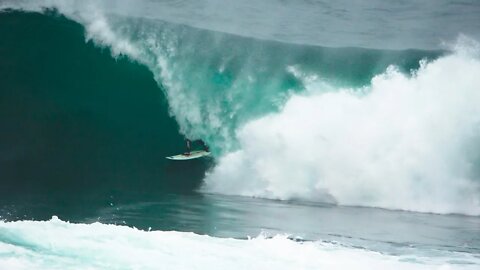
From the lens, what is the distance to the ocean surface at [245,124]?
106 inches

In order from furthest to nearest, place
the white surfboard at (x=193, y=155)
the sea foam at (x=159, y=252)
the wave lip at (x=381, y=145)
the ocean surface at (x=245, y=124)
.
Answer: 1. the white surfboard at (x=193, y=155)
2. the wave lip at (x=381, y=145)
3. the ocean surface at (x=245, y=124)
4. the sea foam at (x=159, y=252)

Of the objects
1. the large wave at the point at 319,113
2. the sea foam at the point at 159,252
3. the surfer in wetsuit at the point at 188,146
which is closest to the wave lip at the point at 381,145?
the large wave at the point at 319,113

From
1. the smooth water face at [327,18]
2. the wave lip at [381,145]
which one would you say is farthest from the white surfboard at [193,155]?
the smooth water face at [327,18]

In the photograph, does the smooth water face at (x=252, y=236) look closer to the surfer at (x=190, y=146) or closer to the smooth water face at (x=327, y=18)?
the surfer at (x=190, y=146)

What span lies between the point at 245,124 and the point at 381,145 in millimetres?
838

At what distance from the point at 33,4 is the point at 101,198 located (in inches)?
52.9

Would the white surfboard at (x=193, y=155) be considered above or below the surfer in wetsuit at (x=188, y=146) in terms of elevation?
below

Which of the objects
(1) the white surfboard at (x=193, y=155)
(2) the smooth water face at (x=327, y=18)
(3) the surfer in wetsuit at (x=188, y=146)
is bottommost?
(1) the white surfboard at (x=193, y=155)

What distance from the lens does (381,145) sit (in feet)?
9.36

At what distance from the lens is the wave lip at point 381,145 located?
2.81 m

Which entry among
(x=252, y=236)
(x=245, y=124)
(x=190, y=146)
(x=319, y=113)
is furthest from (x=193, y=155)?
(x=319, y=113)

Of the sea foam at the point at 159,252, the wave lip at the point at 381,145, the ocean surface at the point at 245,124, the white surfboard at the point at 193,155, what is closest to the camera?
the sea foam at the point at 159,252

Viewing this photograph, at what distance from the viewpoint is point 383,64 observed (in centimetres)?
294

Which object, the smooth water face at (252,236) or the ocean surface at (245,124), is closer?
the smooth water face at (252,236)
